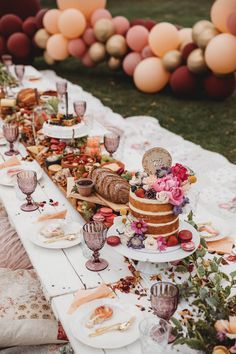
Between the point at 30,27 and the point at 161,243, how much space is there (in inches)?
252

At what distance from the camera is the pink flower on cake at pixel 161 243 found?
Result: 2.28 meters

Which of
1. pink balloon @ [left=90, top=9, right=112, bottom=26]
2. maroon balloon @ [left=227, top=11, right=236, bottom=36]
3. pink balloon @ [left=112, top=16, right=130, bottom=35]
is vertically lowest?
pink balloon @ [left=112, top=16, right=130, bottom=35]

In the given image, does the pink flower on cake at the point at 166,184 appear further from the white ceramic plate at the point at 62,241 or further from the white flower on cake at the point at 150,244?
the white ceramic plate at the point at 62,241

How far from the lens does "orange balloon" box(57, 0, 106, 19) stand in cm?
735

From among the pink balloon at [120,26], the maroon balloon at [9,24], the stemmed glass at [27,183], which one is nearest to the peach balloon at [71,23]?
the pink balloon at [120,26]

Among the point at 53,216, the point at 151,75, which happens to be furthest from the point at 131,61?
the point at 53,216

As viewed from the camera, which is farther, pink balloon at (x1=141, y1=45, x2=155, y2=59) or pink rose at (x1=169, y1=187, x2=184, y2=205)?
pink balloon at (x1=141, y1=45, x2=155, y2=59)

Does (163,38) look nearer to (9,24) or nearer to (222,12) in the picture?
(222,12)

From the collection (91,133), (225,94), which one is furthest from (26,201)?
(225,94)

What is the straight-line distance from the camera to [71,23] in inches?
284

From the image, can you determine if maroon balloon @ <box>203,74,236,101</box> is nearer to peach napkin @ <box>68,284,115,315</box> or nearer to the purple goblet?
the purple goblet

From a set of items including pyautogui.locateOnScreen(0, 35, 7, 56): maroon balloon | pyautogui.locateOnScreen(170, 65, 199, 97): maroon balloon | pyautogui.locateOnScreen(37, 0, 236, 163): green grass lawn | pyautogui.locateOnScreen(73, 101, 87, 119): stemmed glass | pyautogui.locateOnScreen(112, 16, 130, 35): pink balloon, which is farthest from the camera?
pyautogui.locateOnScreen(0, 35, 7, 56): maroon balloon

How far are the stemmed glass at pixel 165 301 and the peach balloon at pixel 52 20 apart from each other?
6237 mm

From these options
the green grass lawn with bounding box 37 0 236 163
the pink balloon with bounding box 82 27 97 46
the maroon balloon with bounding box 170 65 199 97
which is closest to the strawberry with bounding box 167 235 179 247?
the green grass lawn with bounding box 37 0 236 163
